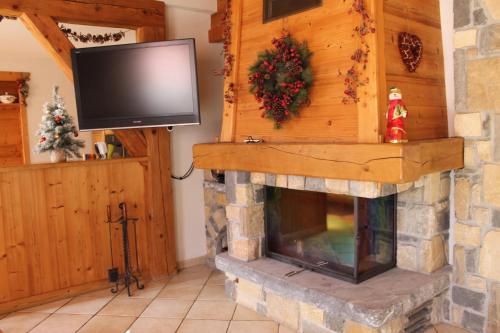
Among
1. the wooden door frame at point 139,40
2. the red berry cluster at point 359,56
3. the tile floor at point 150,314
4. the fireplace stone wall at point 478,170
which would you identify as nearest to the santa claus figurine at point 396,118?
the red berry cluster at point 359,56

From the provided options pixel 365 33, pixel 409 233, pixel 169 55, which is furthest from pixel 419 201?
pixel 169 55

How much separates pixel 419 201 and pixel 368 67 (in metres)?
0.86

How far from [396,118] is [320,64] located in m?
0.58

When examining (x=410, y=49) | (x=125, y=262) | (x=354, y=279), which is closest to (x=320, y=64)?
(x=410, y=49)

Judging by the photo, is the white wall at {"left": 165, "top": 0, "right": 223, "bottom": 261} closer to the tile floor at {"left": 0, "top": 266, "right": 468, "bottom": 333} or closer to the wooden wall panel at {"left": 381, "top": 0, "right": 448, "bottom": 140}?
the tile floor at {"left": 0, "top": 266, "right": 468, "bottom": 333}

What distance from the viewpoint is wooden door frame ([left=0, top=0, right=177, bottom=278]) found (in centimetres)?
293

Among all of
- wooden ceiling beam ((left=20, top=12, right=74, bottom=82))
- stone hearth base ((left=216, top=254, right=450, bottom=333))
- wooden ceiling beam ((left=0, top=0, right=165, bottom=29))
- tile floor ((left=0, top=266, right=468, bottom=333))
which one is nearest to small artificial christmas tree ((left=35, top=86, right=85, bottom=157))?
wooden ceiling beam ((left=20, top=12, right=74, bottom=82))

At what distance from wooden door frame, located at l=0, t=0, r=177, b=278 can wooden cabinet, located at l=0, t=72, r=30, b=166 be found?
2.60 meters

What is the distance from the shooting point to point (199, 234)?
3.75 m

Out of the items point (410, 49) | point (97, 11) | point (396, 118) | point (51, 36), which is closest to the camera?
point (396, 118)

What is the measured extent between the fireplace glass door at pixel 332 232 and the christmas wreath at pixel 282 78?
60 centimetres

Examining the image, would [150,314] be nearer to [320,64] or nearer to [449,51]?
[320,64]

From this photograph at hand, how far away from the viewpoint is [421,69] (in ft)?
7.62

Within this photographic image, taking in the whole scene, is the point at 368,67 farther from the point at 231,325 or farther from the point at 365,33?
the point at 231,325
